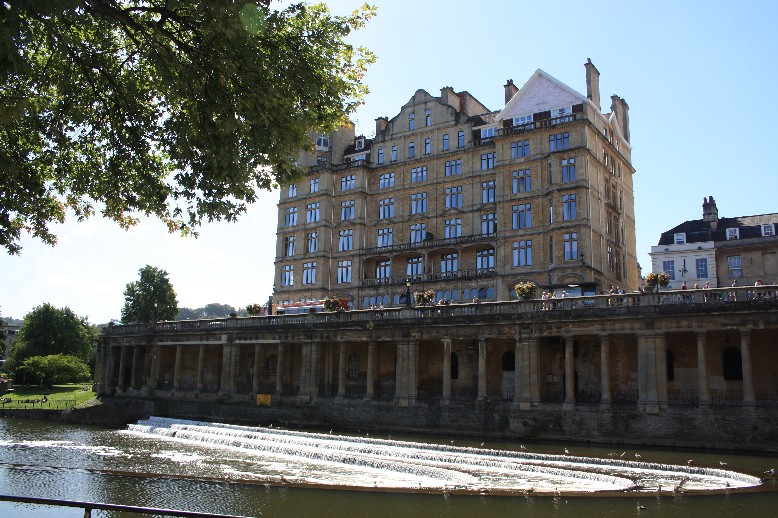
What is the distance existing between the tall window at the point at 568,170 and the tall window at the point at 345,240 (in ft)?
79.6

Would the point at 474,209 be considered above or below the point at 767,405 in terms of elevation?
above

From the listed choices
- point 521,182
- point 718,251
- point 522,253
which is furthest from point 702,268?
point 521,182

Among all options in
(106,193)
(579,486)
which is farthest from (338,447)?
(106,193)

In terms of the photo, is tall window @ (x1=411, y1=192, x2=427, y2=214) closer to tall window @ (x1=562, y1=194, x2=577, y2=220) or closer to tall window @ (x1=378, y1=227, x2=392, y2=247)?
tall window @ (x1=378, y1=227, x2=392, y2=247)

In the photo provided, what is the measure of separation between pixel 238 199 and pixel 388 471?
1560 cm

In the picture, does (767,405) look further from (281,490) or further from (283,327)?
(283,327)

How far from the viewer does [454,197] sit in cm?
6406

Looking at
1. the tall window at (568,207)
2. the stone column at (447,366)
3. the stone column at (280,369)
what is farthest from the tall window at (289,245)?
the stone column at (447,366)

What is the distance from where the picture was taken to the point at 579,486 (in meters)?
23.4

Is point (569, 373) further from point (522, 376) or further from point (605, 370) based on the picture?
point (522, 376)

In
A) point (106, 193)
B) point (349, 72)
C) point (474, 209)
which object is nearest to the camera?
point (349, 72)

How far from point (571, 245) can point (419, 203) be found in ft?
58.8

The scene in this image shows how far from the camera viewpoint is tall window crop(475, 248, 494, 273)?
199 ft

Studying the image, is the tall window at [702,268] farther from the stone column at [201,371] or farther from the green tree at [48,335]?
the green tree at [48,335]
